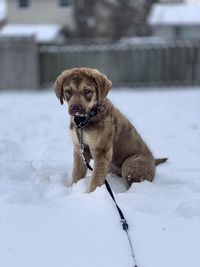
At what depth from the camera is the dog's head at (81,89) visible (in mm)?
3955

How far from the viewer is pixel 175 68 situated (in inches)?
569

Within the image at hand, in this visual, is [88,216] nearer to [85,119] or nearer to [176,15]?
[85,119]

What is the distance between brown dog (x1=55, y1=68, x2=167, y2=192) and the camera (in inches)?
158

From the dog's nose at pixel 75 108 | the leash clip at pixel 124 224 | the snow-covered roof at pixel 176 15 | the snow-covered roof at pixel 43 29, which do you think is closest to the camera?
the leash clip at pixel 124 224

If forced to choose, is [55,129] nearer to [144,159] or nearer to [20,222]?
[144,159]

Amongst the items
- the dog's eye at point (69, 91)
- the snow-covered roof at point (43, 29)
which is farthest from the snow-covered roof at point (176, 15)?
the dog's eye at point (69, 91)

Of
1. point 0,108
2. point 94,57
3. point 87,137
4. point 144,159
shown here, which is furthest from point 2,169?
point 94,57

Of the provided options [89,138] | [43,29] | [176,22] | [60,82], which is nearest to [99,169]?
[89,138]

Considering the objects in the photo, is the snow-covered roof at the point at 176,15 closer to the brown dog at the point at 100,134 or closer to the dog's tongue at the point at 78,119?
the brown dog at the point at 100,134

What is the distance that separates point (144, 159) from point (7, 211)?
1499mm

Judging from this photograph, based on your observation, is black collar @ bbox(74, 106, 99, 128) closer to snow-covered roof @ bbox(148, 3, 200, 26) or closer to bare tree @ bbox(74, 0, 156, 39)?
snow-covered roof @ bbox(148, 3, 200, 26)

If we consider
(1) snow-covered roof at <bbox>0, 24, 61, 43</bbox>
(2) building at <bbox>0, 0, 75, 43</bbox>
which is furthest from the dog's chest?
(2) building at <bbox>0, 0, 75, 43</bbox>

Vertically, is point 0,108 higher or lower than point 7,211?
lower

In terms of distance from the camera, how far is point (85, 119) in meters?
4.24
